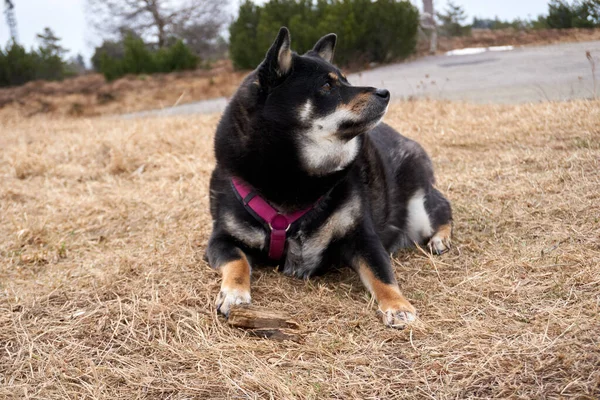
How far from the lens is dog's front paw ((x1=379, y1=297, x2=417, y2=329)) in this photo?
2.45 meters

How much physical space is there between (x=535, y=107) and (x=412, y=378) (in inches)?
225

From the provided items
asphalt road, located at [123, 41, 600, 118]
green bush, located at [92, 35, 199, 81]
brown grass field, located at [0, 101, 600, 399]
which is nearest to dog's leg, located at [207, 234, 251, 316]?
brown grass field, located at [0, 101, 600, 399]

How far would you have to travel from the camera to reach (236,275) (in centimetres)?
272

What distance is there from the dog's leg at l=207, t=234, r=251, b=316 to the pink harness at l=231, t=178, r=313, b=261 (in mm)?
207

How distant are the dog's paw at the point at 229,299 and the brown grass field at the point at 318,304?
0.08 m

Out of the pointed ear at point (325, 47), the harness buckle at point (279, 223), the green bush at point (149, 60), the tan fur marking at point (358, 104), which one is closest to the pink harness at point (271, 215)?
the harness buckle at point (279, 223)

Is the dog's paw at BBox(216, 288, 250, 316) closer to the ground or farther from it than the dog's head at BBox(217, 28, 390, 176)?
closer to the ground

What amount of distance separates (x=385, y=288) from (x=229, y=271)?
78cm

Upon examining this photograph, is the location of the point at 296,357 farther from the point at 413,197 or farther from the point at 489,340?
the point at 413,197

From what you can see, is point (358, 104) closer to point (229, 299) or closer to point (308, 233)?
point (308, 233)

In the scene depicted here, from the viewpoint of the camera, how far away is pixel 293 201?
9.53 ft

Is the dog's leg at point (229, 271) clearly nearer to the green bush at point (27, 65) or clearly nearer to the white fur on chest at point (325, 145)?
the white fur on chest at point (325, 145)

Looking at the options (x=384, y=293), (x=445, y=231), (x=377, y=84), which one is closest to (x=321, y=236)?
(x=384, y=293)

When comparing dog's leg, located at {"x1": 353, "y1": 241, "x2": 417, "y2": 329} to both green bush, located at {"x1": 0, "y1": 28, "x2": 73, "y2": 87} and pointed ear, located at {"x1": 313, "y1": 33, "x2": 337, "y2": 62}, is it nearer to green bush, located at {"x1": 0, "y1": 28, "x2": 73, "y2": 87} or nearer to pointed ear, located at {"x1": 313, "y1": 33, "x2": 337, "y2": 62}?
pointed ear, located at {"x1": 313, "y1": 33, "x2": 337, "y2": 62}
